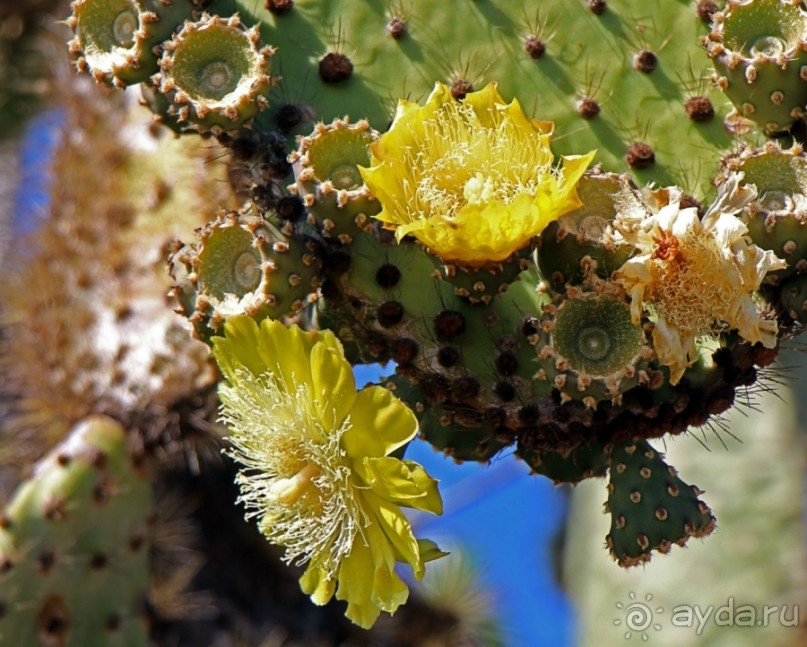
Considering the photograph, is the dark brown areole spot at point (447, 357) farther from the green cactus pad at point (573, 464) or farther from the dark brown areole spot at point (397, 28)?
the dark brown areole spot at point (397, 28)

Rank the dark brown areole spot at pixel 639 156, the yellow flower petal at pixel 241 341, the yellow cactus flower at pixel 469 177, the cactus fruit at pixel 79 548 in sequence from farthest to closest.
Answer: the cactus fruit at pixel 79 548 → the dark brown areole spot at pixel 639 156 → the yellow flower petal at pixel 241 341 → the yellow cactus flower at pixel 469 177

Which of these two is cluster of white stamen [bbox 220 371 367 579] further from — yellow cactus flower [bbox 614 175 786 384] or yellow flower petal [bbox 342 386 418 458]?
yellow cactus flower [bbox 614 175 786 384]

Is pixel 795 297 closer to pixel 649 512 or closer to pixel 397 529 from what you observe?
pixel 649 512

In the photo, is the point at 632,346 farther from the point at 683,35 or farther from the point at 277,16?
the point at 277,16

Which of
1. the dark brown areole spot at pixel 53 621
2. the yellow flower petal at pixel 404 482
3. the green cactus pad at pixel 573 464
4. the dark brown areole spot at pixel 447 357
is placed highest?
the dark brown areole spot at pixel 447 357

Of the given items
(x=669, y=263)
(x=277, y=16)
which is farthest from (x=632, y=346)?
(x=277, y=16)

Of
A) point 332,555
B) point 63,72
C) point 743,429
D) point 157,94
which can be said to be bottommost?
point 743,429

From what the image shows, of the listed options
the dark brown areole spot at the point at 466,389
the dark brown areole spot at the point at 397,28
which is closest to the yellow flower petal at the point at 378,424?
the dark brown areole spot at the point at 466,389

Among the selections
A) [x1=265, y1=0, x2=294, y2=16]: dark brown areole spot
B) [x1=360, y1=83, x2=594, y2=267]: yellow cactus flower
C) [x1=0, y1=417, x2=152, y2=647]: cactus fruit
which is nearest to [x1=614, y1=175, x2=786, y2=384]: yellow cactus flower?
[x1=360, y1=83, x2=594, y2=267]: yellow cactus flower
